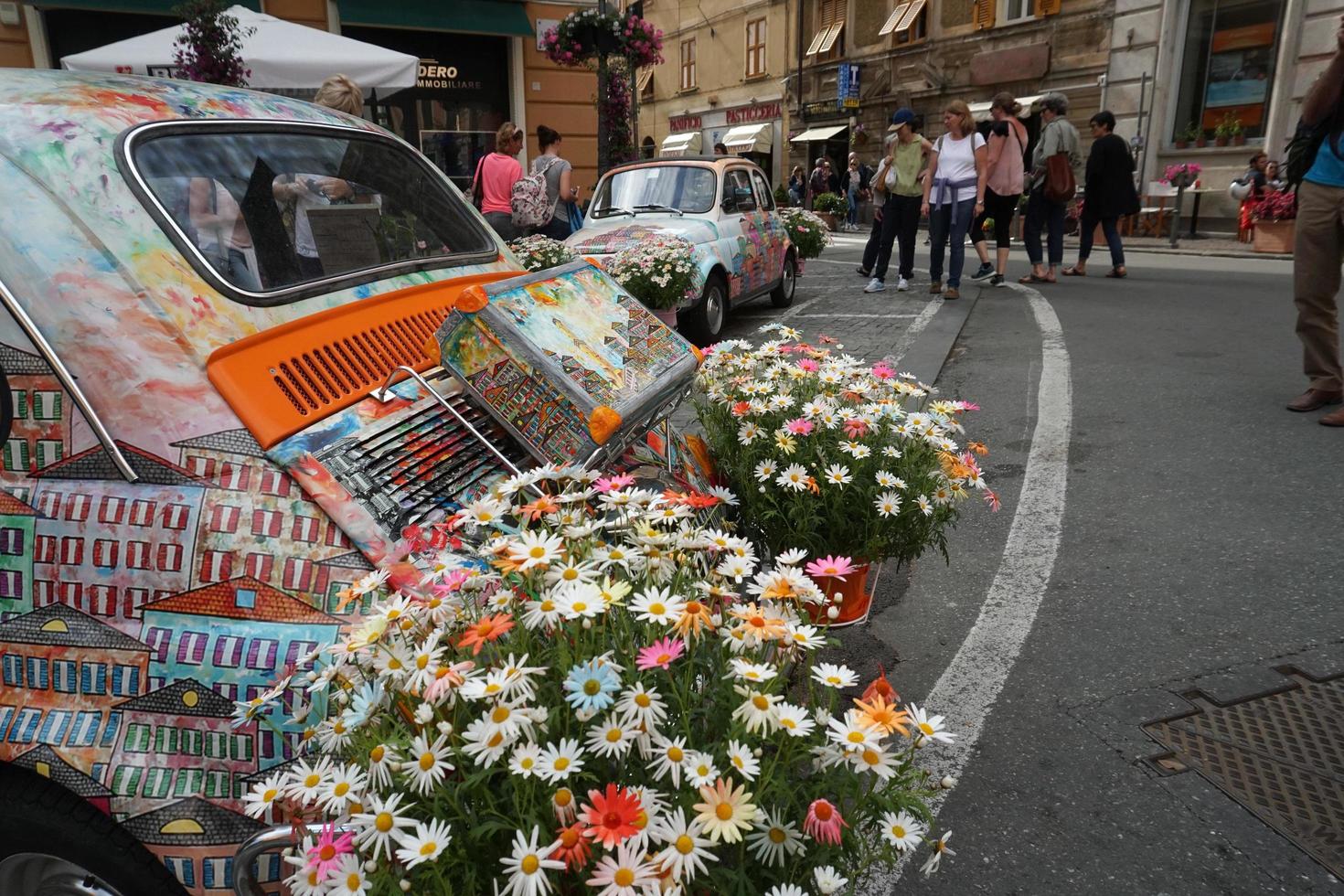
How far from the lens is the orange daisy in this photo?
4.04ft

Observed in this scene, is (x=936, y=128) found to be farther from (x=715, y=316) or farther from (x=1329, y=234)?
(x=1329, y=234)

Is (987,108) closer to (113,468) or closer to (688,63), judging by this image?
(688,63)

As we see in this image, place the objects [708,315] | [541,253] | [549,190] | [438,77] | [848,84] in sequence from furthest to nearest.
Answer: [848,84]
[438,77]
[549,190]
[708,315]
[541,253]

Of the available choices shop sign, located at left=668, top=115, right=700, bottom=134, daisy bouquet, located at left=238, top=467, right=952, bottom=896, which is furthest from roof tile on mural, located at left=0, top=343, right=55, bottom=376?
shop sign, located at left=668, top=115, right=700, bottom=134

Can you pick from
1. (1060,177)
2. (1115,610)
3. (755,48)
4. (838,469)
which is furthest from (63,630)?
(755,48)

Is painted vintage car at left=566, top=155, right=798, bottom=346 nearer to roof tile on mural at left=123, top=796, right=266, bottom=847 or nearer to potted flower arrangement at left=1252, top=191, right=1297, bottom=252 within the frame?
roof tile on mural at left=123, top=796, right=266, bottom=847

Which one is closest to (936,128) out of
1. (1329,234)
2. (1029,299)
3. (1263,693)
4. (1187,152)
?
(1187,152)

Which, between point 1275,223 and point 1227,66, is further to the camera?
point 1227,66

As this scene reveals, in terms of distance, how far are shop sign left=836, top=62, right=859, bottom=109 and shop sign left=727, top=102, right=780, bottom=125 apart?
18.8 feet

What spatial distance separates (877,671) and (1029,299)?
317 inches

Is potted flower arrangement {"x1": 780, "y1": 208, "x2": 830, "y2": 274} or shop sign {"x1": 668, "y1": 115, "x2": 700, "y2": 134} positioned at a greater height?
shop sign {"x1": 668, "y1": 115, "x2": 700, "y2": 134}

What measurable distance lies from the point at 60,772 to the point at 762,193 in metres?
9.60

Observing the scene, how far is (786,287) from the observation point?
10.4 metres

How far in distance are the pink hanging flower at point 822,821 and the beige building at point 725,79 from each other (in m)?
34.9
